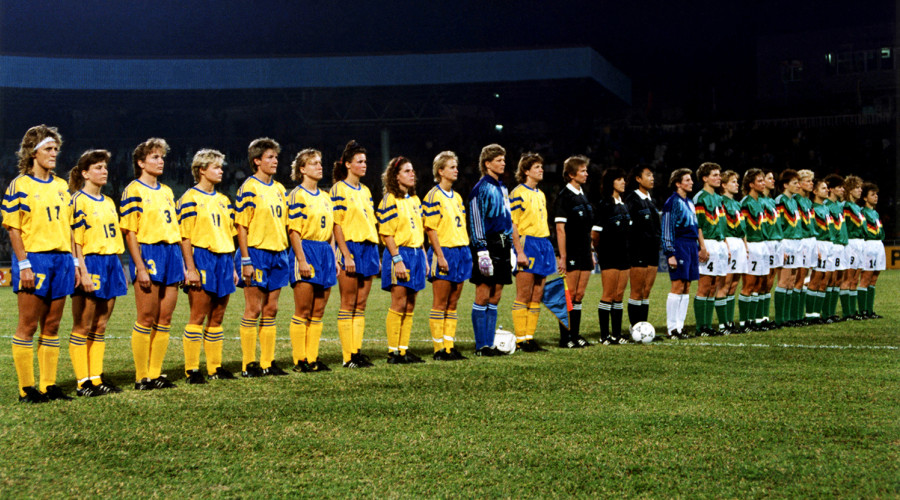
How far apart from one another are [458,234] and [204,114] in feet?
102

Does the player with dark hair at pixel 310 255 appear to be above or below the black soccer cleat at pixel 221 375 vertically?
above

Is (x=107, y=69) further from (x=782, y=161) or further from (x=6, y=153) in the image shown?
(x=782, y=161)

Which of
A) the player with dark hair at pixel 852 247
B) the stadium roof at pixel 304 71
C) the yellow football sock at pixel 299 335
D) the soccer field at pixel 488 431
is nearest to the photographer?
the soccer field at pixel 488 431

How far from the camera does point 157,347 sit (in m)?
6.56

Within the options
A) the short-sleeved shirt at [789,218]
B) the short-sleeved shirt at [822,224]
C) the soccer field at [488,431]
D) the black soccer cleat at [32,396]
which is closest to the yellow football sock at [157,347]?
the soccer field at [488,431]

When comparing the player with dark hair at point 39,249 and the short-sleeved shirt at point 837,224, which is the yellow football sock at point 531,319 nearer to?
the player with dark hair at point 39,249

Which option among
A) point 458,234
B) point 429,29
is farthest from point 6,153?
point 458,234

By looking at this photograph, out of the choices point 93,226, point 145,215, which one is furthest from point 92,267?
point 145,215

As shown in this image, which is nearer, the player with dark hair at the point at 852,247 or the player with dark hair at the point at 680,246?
the player with dark hair at the point at 680,246

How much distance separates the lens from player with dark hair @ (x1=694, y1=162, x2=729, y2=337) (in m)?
10.0

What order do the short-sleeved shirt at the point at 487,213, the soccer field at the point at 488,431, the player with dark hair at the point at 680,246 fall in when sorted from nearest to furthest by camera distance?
the soccer field at the point at 488,431 < the short-sleeved shirt at the point at 487,213 < the player with dark hair at the point at 680,246

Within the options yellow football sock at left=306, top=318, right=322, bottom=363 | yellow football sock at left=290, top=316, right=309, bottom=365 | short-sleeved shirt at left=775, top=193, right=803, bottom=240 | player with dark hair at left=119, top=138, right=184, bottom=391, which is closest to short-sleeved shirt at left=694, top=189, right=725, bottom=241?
short-sleeved shirt at left=775, top=193, right=803, bottom=240

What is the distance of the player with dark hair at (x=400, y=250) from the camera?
7684mm

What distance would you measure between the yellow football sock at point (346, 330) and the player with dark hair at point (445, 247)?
762 mm
